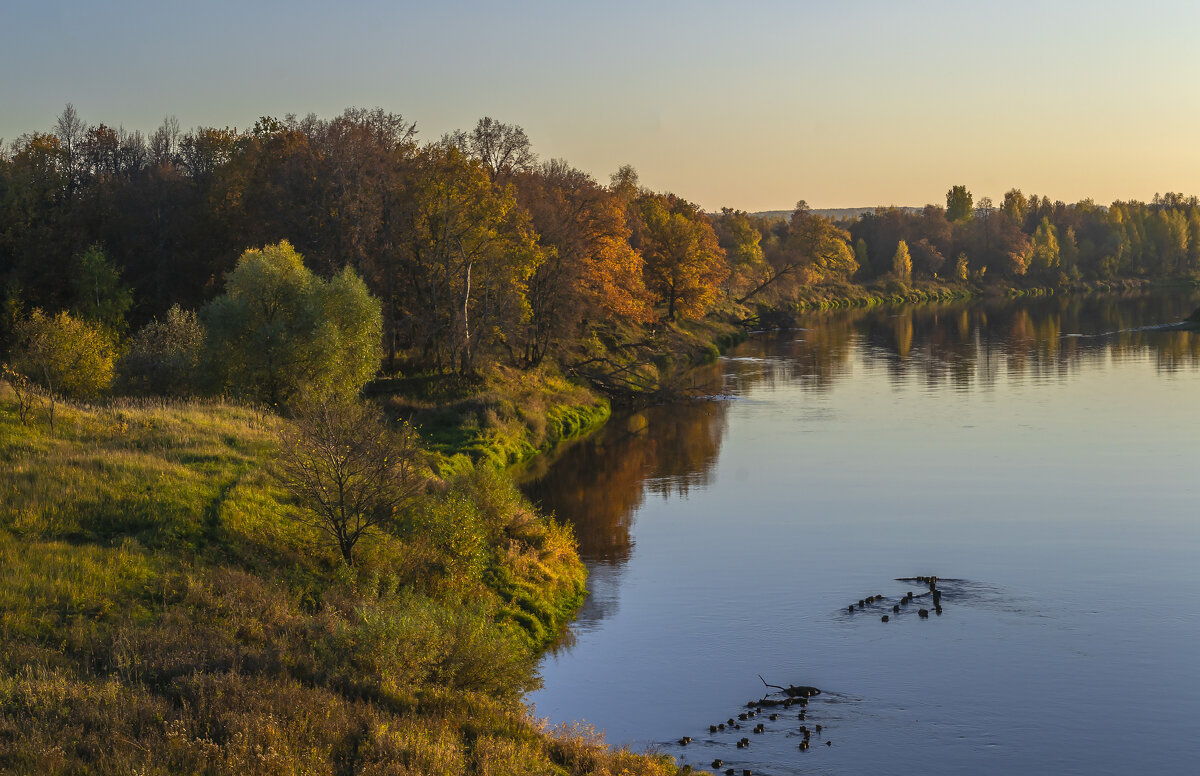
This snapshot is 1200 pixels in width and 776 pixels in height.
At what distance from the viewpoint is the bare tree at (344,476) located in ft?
76.9

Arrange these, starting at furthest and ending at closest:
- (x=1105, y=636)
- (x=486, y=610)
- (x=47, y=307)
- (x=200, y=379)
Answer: (x=47, y=307)
(x=200, y=379)
(x=1105, y=636)
(x=486, y=610)

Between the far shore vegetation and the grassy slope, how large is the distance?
0.22 ft

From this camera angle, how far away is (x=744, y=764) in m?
18.2

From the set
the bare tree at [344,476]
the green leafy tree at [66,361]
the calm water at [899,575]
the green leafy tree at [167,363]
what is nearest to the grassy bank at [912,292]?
the calm water at [899,575]

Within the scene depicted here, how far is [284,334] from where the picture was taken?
41.5m

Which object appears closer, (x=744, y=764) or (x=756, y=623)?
(x=744, y=764)

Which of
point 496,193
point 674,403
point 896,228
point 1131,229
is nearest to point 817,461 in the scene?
point 674,403

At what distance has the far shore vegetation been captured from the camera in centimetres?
1551

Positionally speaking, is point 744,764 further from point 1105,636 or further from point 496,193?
point 496,193

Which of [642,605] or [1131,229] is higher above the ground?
[1131,229]

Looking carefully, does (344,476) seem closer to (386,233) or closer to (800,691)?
(800,691)

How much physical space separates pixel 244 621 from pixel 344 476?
526cm

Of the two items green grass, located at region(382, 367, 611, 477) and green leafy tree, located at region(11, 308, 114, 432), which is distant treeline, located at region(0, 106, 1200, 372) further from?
green leafy tree, located at region(11, 308, 114, 432)

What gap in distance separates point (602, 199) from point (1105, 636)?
49.2 meters
